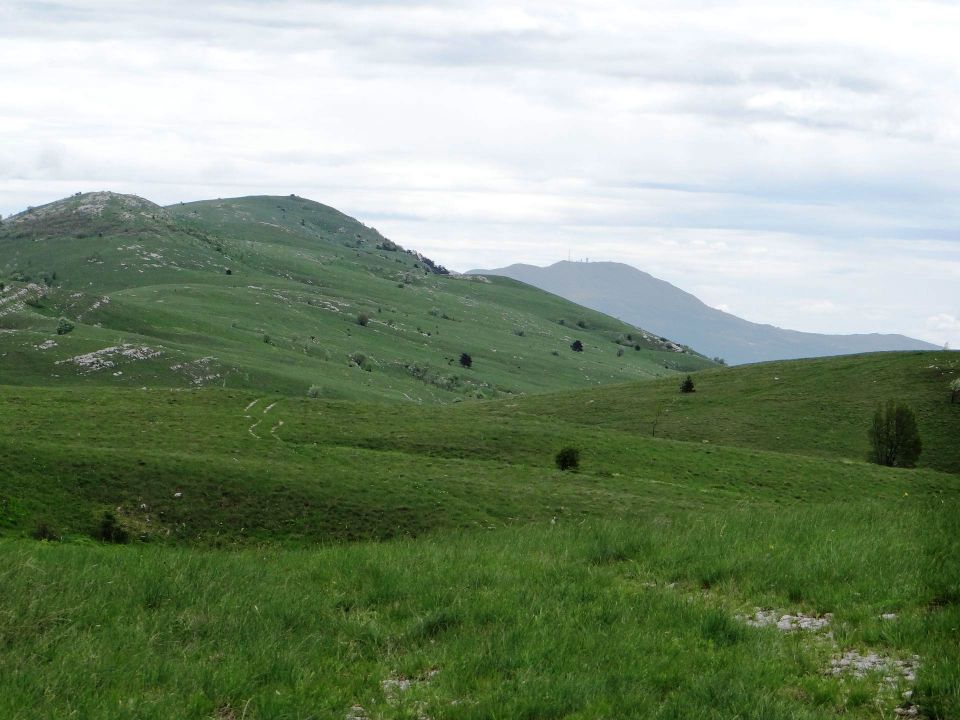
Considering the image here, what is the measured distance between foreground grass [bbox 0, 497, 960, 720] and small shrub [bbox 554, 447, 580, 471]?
36.1 m

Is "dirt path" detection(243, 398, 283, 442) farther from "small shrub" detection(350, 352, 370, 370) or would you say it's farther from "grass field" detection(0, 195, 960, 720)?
"small shrub" detection(350, 352, 370, 370)

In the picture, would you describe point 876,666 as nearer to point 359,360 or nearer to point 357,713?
point 357,713

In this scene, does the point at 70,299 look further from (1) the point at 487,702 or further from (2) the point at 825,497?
(1) the point at 487,702

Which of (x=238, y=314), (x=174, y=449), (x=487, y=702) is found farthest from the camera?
(x=238, y=314)

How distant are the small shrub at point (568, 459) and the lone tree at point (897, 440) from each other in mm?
29688

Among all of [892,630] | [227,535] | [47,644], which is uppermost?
[892,630]

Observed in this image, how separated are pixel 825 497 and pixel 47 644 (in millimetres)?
47727

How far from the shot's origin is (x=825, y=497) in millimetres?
50281

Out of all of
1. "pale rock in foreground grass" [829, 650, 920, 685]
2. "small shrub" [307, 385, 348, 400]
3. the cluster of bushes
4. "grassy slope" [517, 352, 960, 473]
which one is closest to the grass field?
"pale rock in foreground grass" [829, 650, 920, 685]

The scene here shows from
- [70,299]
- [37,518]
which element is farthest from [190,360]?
[37,518]

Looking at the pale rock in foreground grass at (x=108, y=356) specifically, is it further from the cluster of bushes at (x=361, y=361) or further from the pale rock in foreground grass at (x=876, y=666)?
the pale rock in foreground grass at (x=876, y=666)

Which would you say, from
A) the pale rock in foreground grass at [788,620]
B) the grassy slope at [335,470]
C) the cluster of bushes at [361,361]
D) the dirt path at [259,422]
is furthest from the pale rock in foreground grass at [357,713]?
the cluster of bushes at [361,361]

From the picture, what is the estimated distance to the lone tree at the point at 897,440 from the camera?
221ft

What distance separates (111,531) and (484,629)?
26.3 metres
